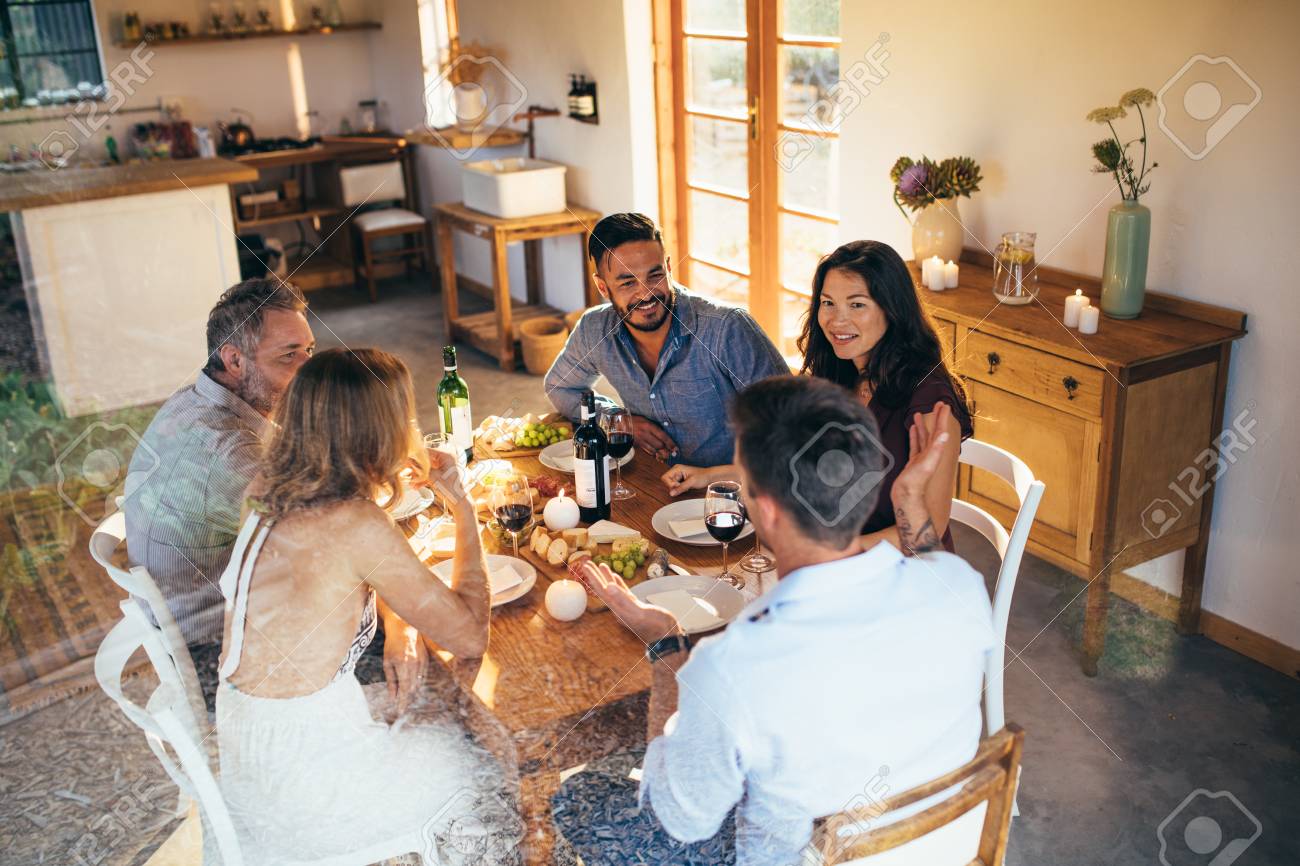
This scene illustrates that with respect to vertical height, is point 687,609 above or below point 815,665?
below

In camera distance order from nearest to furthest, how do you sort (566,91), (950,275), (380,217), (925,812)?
(925,812)
(950,275)
(566,91)
(380,217)

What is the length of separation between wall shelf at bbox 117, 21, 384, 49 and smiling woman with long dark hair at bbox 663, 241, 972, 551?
526 centimetres

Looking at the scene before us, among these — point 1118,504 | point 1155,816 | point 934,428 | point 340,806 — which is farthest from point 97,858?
point 1118,504

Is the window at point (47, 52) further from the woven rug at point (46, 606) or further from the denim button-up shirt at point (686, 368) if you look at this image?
the denim button-up shirt at point (686, 368)

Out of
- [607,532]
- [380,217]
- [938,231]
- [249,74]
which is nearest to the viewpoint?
[607,532]

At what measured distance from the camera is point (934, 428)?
6.02 feet

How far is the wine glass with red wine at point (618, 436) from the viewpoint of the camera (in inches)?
80.7

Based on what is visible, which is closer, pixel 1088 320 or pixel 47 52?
pixel 1088 320

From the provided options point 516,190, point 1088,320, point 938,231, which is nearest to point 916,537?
point 1088,320

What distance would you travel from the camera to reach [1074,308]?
8.38 feet

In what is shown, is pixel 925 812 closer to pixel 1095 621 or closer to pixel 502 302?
pixel 1095 621

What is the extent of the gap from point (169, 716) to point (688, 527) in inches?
32.6

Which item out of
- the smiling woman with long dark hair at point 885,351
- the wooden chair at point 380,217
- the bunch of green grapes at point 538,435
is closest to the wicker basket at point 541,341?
the wooden chair at point 380,217

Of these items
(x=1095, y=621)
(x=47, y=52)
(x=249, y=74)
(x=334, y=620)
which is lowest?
(x=1095, y=621)
